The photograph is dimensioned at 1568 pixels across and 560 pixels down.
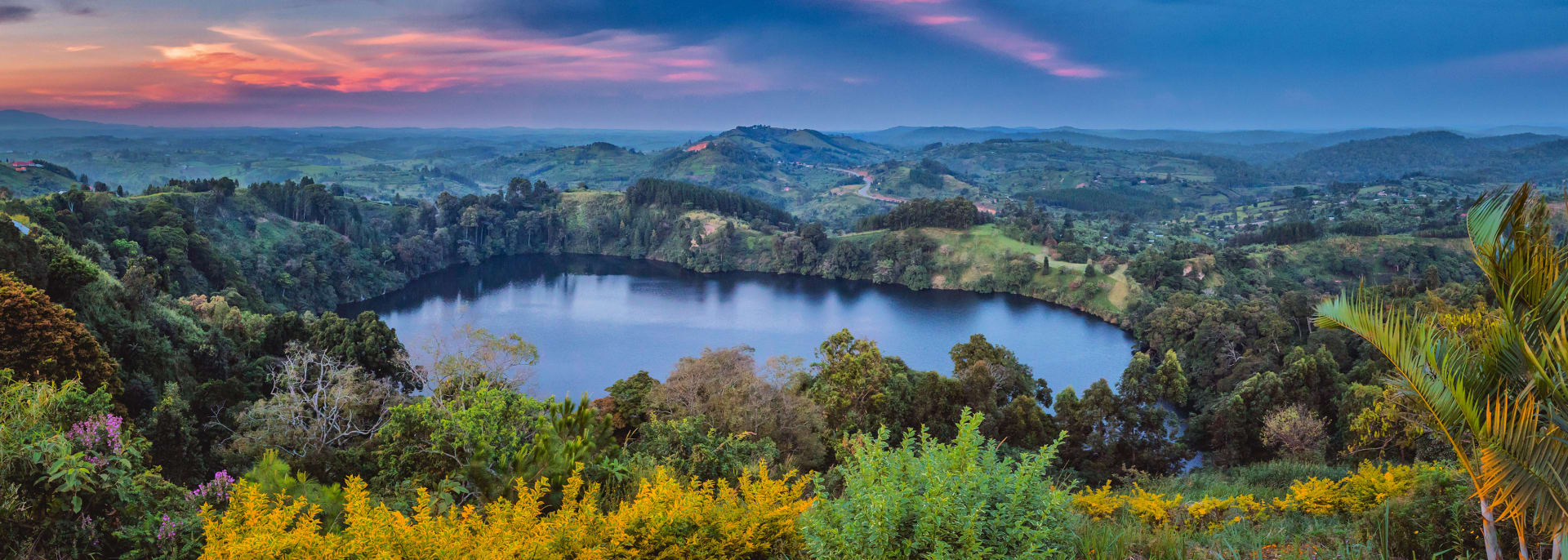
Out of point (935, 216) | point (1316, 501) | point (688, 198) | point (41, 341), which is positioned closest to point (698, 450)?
point (1316, 501)

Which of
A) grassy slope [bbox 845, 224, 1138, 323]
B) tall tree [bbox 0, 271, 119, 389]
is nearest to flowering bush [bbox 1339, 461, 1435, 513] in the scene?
tall tree [bbox 0, 271, 119, 389]

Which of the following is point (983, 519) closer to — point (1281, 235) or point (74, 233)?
point (74, 233)

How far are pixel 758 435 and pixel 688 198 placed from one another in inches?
3561

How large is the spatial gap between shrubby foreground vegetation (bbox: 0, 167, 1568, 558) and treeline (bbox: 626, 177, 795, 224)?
54133mm

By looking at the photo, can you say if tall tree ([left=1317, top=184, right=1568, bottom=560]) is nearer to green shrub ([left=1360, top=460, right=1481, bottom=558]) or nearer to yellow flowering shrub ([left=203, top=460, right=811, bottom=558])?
green shrub ([left=1360, top=460, right=1481, bottom=558])

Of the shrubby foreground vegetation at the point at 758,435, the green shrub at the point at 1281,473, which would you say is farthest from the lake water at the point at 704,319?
the green shrub at the point at 1281,473

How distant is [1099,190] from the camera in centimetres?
16525

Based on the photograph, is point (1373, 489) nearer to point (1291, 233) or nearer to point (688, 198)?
point (1291, 233)

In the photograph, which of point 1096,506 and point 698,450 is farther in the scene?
point 698,450

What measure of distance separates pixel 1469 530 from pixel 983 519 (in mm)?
5015

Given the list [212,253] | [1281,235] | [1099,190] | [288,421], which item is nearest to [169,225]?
[212,253]

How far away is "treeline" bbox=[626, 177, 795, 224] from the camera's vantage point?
351 feet

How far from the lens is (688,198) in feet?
354

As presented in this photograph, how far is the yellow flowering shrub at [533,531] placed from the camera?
5.80 m
